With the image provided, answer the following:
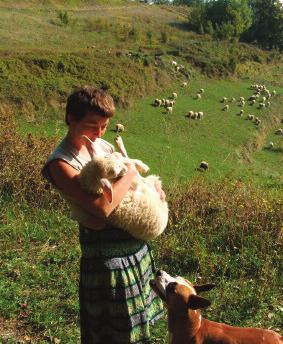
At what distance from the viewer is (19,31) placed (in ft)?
92.0

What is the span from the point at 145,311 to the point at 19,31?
27517 millimetres

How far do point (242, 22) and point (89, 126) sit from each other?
54276 mm

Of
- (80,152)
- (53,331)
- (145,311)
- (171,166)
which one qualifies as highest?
(80,152)

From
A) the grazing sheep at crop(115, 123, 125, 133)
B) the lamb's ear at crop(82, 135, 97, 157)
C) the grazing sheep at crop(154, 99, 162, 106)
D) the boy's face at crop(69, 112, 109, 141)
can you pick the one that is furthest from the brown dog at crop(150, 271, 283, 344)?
the grazing sheep at crop(154, 99, 162, 106)

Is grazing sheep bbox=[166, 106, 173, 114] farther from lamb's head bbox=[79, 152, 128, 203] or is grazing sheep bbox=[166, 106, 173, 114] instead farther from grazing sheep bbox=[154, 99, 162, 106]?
lamb's head bbox=[79, 152, 128, 203]

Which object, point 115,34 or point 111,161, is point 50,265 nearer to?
point 111,161

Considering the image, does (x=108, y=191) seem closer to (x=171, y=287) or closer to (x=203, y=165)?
(x=171, y=287)

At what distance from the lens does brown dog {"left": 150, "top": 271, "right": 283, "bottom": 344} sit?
9.77ft

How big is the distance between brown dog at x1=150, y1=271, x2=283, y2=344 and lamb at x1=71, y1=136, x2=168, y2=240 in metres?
0.40

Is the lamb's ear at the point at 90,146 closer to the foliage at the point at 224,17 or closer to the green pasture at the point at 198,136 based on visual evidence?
the green pasture at the point at 198,136

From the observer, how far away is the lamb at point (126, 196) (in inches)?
97.8

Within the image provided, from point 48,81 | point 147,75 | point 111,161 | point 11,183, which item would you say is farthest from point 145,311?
point 147,75

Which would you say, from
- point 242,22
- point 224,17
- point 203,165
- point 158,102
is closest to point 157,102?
point 158,102

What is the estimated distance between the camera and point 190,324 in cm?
304
